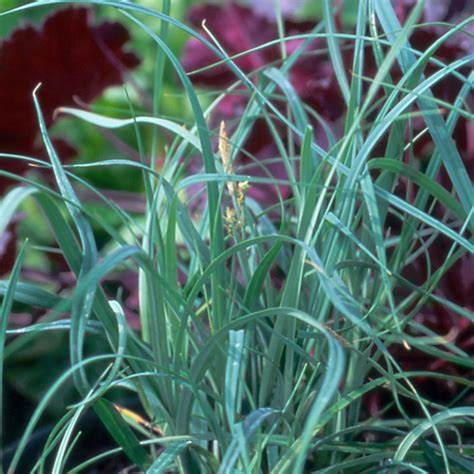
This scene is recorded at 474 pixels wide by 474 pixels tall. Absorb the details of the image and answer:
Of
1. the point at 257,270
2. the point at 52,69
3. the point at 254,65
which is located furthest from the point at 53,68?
the point at 257,270

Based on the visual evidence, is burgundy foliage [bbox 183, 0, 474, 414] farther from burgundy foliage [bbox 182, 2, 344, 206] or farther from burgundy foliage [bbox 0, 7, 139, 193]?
burgundy foliage [bbox 0, 7, 139, 193]

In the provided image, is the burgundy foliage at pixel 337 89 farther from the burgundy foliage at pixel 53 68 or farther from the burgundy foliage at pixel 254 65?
the burgundy foliage at pixel 53 68

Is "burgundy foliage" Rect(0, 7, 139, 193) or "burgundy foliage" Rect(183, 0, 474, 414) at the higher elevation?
"burgundy foliage" Rect(0, 7, 139, 193)

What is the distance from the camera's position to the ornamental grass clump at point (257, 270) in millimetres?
511

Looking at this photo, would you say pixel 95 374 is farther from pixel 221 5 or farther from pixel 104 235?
pixel 221 5

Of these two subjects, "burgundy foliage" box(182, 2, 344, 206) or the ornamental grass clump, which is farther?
"burgundy foliage" box(182, 2, 344, 206)

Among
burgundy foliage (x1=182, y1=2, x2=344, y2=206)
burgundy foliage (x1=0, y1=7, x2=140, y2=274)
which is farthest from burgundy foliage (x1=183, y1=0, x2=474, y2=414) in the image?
burgundy foliage (x1=0, y1=7, x2=140, y2=274)

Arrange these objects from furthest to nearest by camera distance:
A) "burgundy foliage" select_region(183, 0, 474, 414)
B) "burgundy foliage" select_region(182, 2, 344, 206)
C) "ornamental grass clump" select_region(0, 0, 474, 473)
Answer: "burgundy foliage" select_region(182, 2, 344, 206) → "burgundy foliage" select_region(183, 0, 474, 414) → "ornamental grass clump" select_region(0, 0, 474, 473)

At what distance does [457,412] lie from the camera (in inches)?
20.7

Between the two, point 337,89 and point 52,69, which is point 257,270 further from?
point 52,69

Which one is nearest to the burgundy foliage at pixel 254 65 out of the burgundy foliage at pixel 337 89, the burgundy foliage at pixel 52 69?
the burgundy foliage at pixel 337 89

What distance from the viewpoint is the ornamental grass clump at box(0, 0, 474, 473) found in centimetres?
51

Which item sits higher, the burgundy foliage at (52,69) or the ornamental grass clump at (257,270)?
the burgundy foliage at (52,69)

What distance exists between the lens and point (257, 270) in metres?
0.55
